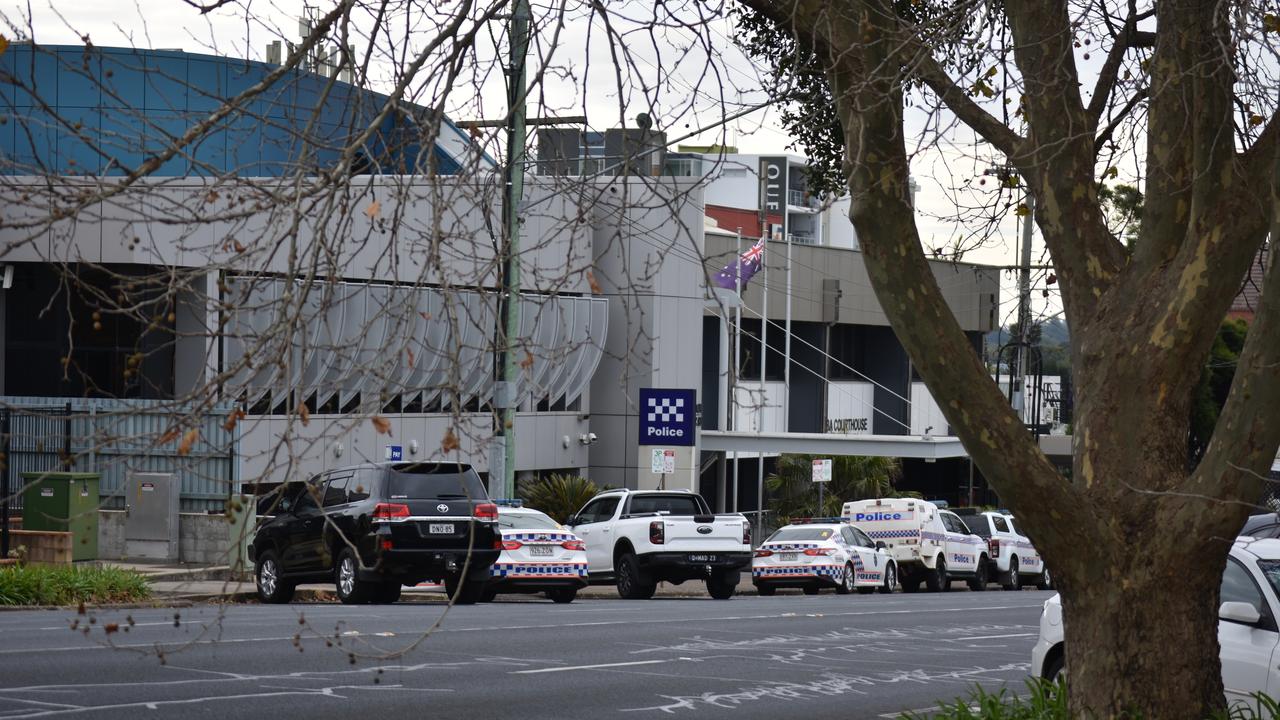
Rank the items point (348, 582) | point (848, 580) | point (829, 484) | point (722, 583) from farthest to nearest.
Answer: point (829, 484), point (848, 580), point (722, 583), point (348, 582)

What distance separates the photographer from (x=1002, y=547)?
36.8 meters

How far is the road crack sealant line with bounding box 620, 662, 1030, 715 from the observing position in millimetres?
11688

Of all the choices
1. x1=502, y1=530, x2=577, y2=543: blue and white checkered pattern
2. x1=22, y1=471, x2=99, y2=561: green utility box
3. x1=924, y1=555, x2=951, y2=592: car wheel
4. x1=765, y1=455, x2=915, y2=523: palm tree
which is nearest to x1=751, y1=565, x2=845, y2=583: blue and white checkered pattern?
x1=924, y1=555, x2=951, y2=592: car wheel

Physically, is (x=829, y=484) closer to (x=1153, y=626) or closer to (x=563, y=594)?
(x=563, y=594)

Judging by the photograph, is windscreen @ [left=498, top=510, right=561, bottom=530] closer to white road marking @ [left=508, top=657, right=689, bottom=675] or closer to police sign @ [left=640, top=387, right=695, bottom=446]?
police sign @ [left=640, top=387, right=695, bottom=446]

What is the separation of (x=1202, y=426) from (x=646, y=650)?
34.8 meters

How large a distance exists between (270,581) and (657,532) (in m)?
6.45

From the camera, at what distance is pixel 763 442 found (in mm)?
39594

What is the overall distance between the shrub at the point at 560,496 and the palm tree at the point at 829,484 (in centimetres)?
1162

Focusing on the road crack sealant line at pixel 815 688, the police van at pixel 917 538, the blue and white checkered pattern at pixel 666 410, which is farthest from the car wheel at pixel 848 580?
the road crack sealant line at pixel 815 688

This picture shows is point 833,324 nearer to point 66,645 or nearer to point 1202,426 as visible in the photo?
point 1202,426

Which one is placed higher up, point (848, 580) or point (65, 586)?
point (65, 586)

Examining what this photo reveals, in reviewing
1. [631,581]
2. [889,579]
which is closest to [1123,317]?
[631,581]

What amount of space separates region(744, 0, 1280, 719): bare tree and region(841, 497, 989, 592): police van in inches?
974
